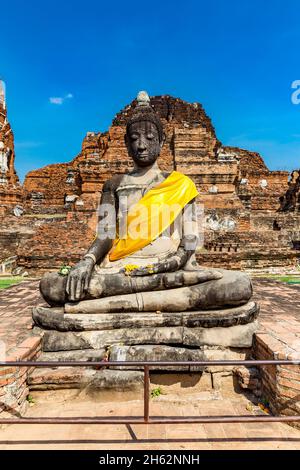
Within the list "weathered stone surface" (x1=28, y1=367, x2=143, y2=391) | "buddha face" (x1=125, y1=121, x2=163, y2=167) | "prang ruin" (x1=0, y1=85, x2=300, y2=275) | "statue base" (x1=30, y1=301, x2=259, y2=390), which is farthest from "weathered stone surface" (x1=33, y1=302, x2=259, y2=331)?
"prang ruin" (x1=0, y1=85, x2=300, y2=275)

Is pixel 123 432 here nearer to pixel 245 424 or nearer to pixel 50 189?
pixel 245 424

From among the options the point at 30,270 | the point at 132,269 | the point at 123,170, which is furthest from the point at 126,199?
the point at 123,170

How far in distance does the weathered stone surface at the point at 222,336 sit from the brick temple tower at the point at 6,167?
16.3 metres

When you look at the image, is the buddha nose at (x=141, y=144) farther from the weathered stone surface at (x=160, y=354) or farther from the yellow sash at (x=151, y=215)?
the weathered stone surface at (x=160, y=354)

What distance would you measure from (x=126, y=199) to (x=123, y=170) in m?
11.3

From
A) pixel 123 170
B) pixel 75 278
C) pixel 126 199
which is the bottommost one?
pixel 75 278

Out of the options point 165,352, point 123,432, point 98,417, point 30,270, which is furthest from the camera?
point 30,270

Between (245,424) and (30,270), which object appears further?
(30,270)

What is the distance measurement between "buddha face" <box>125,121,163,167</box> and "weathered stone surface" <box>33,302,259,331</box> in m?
2.26

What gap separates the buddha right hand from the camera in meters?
3.91

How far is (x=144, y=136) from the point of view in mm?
4820

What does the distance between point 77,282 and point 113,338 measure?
777 mm

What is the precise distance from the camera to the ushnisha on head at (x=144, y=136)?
15.8 ft

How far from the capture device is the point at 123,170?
1593 cm
